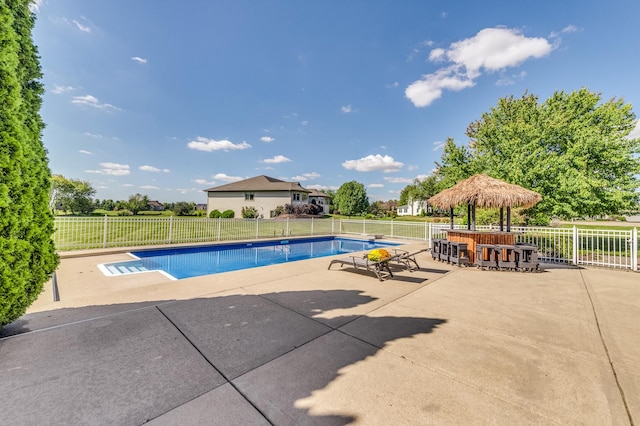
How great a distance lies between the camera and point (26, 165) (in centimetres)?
296

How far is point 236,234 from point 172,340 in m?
11.9

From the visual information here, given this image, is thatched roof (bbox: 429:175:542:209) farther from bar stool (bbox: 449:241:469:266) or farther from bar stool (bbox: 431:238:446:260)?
bar stool (bbox: 449:241:469:266)

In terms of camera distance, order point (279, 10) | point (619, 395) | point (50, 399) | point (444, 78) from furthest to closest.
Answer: point (444, 78) → point (279, 10) → point (619, 395) → point (50, 399)

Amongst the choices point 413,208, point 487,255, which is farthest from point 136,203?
point 413,208

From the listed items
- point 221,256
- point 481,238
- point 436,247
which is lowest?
point 221,256

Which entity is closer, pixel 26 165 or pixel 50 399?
pixel 50 399

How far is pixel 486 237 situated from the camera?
26.7 feet

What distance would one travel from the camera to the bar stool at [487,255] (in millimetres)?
7648

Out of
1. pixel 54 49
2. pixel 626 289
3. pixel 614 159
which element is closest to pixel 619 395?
pixel 626 289

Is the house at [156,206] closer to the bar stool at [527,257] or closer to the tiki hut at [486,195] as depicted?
the tiki hut at [486,195]

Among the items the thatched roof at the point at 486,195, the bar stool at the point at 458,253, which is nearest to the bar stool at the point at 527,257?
the bar stool at the point at 458,253

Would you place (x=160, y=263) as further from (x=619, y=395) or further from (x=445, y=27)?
(x=445, y=27)

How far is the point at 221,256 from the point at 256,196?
28.2 m

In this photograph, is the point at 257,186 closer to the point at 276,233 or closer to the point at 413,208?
the point at 276,233
